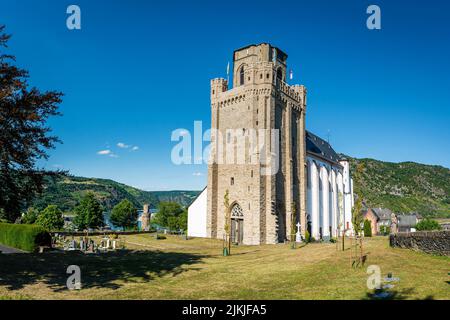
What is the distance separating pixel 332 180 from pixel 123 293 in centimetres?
4737

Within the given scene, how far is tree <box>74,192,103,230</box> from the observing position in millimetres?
70188

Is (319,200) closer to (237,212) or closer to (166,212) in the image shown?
(237,212)

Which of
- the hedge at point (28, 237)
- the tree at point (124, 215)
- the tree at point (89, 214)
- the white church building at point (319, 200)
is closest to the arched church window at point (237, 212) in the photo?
the white church building at point (319, 200)

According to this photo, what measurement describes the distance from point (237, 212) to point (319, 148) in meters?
24.9

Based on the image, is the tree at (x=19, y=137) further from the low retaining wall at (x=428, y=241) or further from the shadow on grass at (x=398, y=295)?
the low retaining wall at (x=428, y=241)

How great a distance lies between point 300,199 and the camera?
4272 cm

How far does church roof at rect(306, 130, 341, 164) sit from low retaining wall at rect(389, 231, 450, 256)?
82.3ft

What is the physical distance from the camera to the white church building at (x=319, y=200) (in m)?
42.8

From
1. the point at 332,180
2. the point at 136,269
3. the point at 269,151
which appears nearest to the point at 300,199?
the point at 269,151

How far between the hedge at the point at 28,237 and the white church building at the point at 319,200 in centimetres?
1860

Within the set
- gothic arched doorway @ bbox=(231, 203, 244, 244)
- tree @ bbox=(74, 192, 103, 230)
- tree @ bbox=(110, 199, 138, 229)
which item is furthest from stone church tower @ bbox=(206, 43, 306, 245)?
tree @ bbox=(110, 199, 138, 229)
